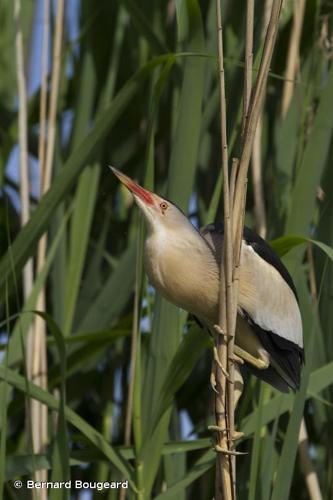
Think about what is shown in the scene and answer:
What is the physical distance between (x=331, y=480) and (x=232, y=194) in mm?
780

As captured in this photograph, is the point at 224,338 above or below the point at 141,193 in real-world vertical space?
below

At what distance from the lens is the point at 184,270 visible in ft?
4.85

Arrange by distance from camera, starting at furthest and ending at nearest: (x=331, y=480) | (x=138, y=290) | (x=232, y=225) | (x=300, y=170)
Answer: (x=331, y=480), (x=300, y=170), (x=138, y=290), (x=232, y=225)

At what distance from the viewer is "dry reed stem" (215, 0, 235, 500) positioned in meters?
1.17

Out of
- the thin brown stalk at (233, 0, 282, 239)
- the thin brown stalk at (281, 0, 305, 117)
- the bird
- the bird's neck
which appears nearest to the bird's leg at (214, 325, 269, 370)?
the bird

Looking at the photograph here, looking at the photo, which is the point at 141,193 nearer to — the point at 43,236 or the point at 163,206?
the point at 163,206

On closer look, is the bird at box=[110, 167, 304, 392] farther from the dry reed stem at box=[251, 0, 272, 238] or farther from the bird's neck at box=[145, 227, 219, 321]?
the dry reed stem at box=[251, 0, 272, 238]

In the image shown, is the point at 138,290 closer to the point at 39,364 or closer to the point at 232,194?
the point at 232,194

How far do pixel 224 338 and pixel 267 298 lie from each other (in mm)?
418

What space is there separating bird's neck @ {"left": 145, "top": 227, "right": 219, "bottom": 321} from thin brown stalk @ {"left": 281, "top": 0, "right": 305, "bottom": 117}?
0.58 m

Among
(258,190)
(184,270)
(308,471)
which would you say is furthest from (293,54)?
(308,471)

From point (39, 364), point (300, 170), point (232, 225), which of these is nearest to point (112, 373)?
point (39, 364)

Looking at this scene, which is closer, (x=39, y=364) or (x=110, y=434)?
(x=39, y=364)

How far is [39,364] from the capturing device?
1894 mm
